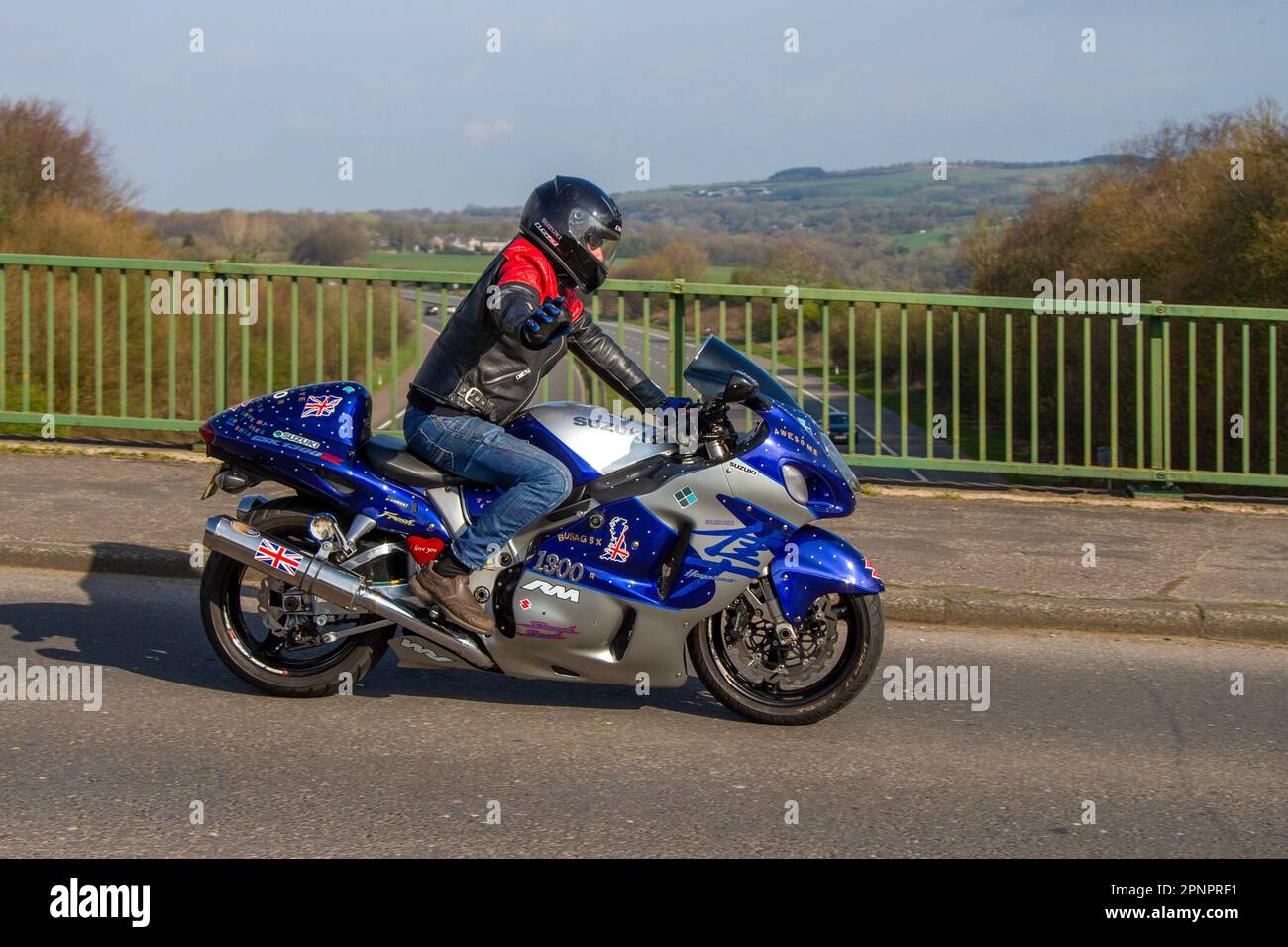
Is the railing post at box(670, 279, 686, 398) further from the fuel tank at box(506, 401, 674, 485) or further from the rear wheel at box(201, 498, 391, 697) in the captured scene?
the rear wheel at box(201, 498, 391, 697)

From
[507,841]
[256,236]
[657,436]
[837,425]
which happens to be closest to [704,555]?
[657,436]

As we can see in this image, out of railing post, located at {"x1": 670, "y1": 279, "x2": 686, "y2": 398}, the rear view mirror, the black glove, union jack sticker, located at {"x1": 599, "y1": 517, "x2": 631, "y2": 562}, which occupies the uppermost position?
railing post, located at {"x1": 670, "y1": 279, "x2": 686, "y2": 398}

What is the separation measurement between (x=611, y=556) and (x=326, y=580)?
1.04 metres

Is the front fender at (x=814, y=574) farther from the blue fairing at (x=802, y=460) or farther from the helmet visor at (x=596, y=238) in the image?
the helmet visor at (x=596, y=238)

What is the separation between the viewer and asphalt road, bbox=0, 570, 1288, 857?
4371 mm

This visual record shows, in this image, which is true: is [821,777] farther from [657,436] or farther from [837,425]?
[837,425]

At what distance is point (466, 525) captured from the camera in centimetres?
538

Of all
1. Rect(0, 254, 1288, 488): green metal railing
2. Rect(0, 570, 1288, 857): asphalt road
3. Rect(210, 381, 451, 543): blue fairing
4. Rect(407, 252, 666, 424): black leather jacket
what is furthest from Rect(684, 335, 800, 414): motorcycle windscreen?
Rect(0, 254, 1288, 488): green metal railing

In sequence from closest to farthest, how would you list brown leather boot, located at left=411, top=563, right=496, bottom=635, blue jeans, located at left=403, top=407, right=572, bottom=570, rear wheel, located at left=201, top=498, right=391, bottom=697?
blue jeans, located at left=403, top=407, right=572, bottom=570 → brown leather boot, located at left=411, top=563, right=496, bottom=635 → rear wheel, located at left=201, top=498, right=391, bottom=697

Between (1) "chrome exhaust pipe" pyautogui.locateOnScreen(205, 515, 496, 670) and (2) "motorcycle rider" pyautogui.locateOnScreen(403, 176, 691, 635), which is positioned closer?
(2) "motorcycle rider" pyautogui.locateOnScreen(403, 176, 691, 635)

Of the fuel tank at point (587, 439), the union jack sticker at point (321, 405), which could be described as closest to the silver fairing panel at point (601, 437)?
the fuel tank at point (587, 439)

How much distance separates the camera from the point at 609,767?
5.03 metres

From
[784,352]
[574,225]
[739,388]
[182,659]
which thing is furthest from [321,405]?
[784,352]

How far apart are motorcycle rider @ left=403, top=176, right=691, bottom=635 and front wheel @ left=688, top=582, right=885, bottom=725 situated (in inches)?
31.4
